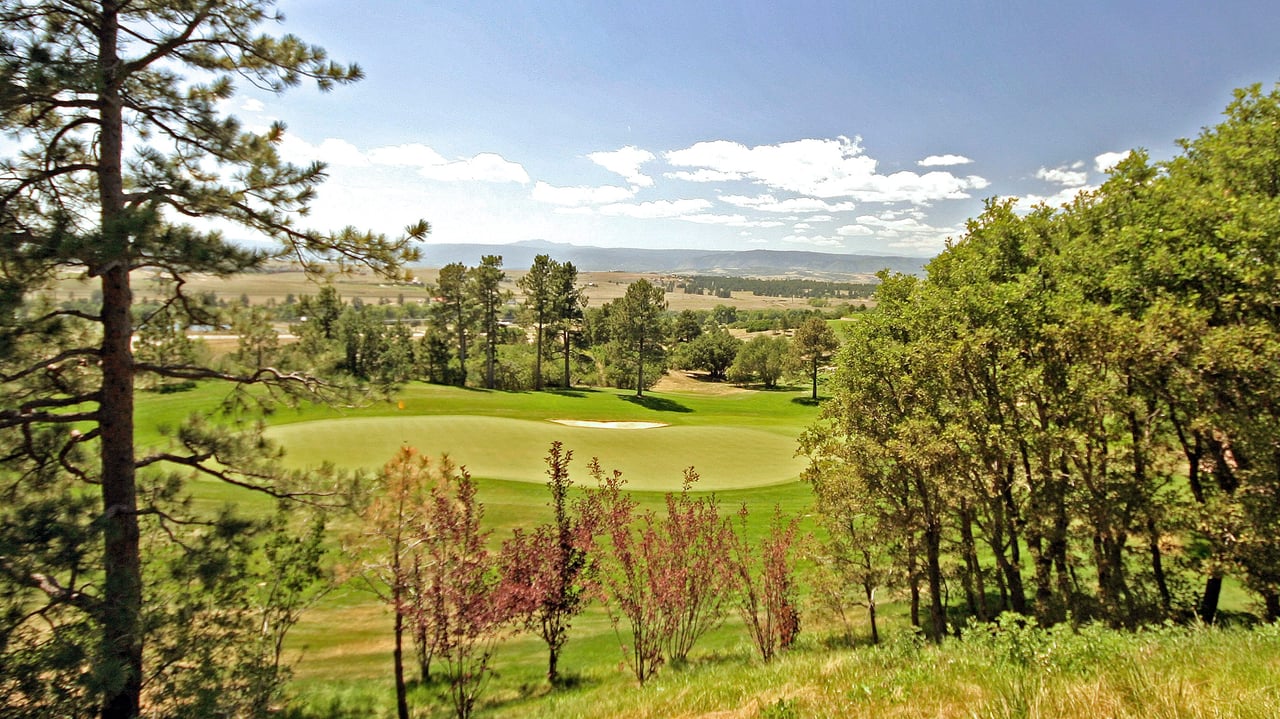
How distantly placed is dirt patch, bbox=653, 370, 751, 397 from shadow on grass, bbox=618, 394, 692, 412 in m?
17.6

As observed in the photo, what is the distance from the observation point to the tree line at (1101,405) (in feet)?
25.2

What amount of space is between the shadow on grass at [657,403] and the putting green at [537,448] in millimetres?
13959

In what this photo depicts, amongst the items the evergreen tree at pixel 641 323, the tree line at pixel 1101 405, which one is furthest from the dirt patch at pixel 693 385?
the tree line at pixel 1101 405

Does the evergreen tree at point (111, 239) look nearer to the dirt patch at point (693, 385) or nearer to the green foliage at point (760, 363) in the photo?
the dirt patch at point (693, 385)

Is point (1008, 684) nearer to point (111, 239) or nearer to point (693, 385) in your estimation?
point (111, 239)

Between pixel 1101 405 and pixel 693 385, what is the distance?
61.5 m

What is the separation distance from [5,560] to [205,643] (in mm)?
1779

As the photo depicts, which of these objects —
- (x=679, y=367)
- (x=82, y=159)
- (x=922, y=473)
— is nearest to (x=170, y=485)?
(x=82, y=159)

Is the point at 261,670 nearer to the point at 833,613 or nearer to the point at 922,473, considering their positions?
the point at 922,473

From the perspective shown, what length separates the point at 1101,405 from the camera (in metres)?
8.67

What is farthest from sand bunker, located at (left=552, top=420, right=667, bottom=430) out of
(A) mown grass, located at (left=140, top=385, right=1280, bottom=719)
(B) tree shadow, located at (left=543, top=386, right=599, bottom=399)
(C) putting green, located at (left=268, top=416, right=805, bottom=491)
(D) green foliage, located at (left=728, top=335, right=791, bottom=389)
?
(D) green foliage, located at (left=728, top=335, right=791, bottom=389)

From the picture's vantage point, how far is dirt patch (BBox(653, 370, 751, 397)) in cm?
6495

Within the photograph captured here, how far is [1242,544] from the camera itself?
7.36 meters

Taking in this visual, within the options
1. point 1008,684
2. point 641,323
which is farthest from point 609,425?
point 1008,684
